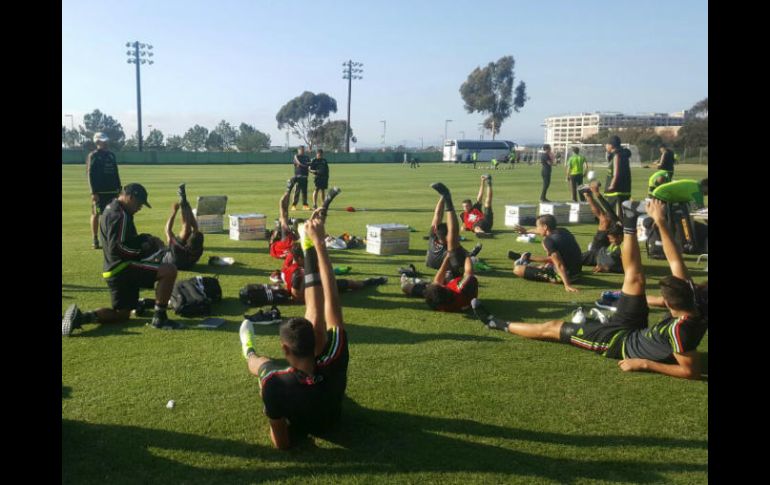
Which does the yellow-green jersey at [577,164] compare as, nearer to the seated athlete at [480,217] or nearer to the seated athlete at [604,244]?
the seated athlete at [480,217]

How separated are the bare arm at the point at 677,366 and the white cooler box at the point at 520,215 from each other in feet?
32.1

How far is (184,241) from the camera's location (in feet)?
31.8

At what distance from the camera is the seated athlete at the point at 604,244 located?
966 cm

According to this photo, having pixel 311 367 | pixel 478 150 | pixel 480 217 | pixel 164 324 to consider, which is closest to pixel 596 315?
pixel 311 367

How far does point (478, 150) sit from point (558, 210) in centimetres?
6452

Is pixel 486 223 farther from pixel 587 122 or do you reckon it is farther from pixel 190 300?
pixel 587 122

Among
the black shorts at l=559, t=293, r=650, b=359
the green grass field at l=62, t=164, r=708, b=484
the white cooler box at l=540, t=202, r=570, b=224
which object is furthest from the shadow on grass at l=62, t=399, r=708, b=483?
the white cooler box at l=540, t=202, r=570, b=224

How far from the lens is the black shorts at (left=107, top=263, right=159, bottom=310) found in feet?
21.8

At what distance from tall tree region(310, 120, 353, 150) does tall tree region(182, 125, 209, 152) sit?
75.5 feet

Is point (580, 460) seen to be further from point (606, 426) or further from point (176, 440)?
point (176, 440)

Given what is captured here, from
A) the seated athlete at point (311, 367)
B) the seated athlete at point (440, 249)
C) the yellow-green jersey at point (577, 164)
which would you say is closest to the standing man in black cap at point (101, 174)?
the seated athlete at point (440, 249)
